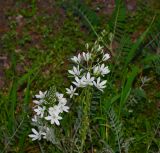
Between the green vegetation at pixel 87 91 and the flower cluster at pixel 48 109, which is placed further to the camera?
the green vegetation at pixel 87 91

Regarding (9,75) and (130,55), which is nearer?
(130,55)

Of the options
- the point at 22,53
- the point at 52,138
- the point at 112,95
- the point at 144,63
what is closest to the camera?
the point at 52,138

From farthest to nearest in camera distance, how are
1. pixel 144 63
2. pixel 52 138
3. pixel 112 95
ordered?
1. pixel 144 63
2. pixel 112 95
3. pixel 52 138

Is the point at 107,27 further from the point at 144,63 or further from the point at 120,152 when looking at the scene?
the point at 120,152

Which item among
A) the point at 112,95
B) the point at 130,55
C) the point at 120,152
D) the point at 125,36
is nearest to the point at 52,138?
the point at 120,152

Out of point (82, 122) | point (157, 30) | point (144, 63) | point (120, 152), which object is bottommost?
point (120, 152)

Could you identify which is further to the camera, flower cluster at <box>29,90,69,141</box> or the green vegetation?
the green vegetation

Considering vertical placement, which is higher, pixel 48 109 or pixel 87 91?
pixel 87 91

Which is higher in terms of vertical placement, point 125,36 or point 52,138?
point 125,36
